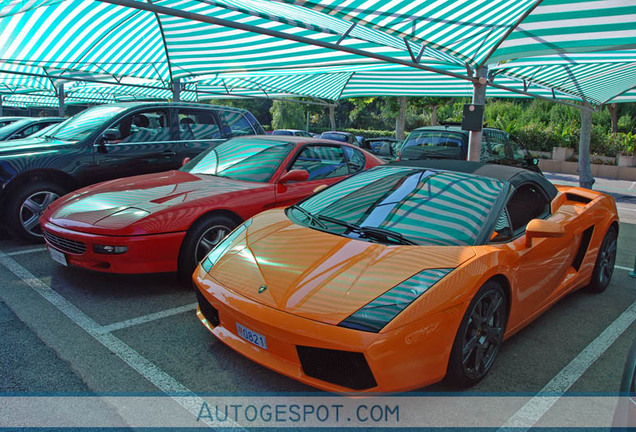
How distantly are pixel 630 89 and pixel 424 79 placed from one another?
6298 millimetres

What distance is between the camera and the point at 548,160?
826 inches

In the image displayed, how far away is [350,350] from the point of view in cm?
227

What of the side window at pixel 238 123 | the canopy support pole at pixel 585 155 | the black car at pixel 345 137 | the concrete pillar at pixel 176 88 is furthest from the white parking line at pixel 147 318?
the canopy support pole at pixel 585 155

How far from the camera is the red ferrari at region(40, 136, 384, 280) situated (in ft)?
12.6

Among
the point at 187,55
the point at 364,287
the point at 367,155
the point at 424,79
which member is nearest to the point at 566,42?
the point at 367,155

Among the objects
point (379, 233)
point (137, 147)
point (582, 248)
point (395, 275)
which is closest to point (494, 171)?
point (582, 248)

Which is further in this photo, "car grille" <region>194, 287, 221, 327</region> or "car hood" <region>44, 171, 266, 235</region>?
"car hood" <region>44, 171, 266, 235</region>

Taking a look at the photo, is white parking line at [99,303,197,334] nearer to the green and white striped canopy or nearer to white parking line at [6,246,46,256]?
white parking line at [6,246,46,256]

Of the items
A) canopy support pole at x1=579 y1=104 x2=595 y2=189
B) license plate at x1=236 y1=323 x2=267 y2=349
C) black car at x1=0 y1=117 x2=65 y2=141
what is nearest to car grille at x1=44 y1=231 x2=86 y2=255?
license plate at x1=236 y1=323 x2=267 y2=349

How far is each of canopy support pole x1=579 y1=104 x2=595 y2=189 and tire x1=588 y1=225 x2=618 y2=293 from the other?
1046 centimetres

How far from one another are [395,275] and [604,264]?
2.97m

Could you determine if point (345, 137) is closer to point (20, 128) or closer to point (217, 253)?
point (20, 128)

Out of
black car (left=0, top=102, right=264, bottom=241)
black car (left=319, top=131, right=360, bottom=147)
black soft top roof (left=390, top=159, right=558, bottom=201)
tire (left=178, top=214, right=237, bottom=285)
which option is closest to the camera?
black soft top roof (left=390, top=159, right=558, bottom=201)

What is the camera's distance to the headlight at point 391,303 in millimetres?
2338
